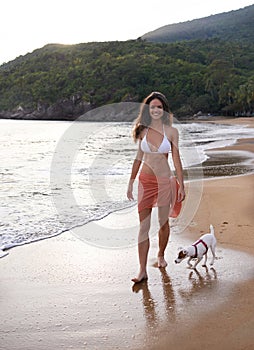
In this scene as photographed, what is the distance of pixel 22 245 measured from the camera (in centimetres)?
591

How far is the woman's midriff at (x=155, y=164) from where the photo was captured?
14.5ft

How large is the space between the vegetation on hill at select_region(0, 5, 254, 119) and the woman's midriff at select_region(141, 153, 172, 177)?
88.2m

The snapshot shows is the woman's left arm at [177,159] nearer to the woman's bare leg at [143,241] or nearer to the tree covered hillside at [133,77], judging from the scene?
Result: the woman's bare leg at [143,241]

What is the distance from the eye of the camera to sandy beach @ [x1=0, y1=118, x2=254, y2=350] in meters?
3.23

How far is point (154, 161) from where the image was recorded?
4426mm

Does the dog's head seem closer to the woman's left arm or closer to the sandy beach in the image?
the sandy beach

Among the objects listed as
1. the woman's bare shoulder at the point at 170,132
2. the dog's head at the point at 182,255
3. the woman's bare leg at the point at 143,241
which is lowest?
the dog's head at the point at 182,255

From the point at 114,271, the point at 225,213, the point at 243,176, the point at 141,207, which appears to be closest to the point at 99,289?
the point at 114,271

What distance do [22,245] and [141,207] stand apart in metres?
2.15

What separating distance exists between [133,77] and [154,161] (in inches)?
4568

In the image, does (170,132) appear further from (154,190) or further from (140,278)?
(140,278)

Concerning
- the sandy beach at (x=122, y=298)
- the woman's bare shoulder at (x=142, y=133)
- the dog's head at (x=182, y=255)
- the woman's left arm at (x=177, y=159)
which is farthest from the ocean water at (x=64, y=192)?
the dog's head at (x=182, y=255)

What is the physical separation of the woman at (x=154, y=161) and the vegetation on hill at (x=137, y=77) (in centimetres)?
8812

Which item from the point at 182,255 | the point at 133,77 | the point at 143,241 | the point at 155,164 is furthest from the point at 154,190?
the point at 133,77
